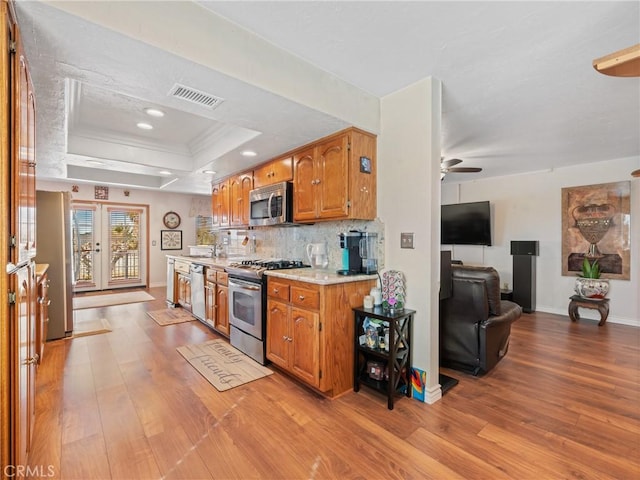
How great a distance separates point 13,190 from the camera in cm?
118

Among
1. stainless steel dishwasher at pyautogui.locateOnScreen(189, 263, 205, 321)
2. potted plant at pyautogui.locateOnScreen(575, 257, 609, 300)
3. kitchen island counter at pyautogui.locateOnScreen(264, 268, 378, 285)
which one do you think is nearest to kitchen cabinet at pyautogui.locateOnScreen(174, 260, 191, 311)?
stainless steel dishwasher at pyautogui.locateOnScreen(189, 263, 205, 321)

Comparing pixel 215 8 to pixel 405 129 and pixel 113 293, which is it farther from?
pixel 113 293

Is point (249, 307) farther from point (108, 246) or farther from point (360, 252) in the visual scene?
point (108, 246)

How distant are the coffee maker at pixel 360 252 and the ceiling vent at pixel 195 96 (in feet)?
4.81

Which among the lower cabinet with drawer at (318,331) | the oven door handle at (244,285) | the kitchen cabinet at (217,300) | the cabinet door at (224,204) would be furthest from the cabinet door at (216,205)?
the lower cabinet with drawer at (318,331)

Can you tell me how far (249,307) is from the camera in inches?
123

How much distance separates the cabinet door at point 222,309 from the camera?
3654 mm

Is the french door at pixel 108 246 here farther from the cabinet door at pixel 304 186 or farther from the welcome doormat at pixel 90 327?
the cabinet door at pixel 304 186

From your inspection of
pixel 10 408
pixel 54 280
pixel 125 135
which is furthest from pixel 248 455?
pixel 125 135

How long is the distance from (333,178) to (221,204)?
275 cm

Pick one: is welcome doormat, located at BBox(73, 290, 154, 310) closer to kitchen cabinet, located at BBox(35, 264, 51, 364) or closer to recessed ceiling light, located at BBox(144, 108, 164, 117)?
kitchen cabinet, located at BBox(35, 264, 51, 364)

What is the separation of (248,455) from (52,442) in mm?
1193

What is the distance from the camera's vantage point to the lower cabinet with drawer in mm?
2336

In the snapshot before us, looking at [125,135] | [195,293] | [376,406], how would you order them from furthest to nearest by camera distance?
[195,293] → [125,135] → [376,406]
